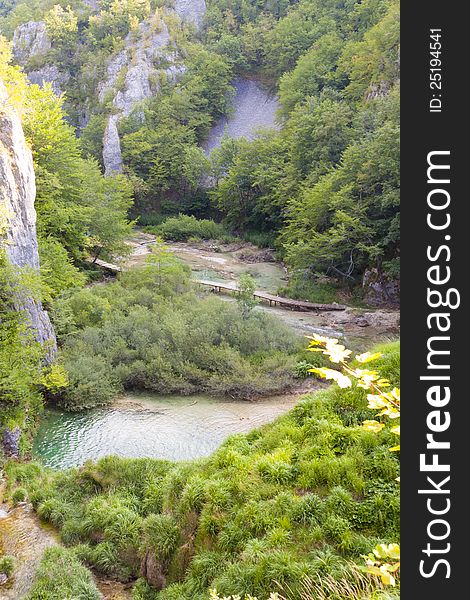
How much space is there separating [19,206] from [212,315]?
734 cm

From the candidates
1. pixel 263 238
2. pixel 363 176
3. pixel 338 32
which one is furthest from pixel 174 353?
pixel 338 32

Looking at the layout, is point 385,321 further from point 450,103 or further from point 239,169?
point 239,169

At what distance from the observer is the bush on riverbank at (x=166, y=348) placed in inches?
563

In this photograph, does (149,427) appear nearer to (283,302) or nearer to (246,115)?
(283,302)

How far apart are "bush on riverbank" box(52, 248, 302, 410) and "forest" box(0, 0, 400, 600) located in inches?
3.1

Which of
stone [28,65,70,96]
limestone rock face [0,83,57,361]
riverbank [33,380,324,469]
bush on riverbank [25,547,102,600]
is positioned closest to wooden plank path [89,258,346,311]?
riverbank [33,380,324,469]

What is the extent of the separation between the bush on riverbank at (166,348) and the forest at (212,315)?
A: 8 centimetres

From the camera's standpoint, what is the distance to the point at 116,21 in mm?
53312

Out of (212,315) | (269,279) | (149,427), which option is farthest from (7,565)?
(269,279)

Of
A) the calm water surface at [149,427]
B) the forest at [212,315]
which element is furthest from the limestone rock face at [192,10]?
the calm water surface at [149,427]

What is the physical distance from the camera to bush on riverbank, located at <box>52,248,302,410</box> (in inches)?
563

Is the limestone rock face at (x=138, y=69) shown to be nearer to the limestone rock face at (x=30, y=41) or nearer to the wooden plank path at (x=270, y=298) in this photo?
the limestone rock face at (x=30, y=41)

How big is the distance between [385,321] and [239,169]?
845 inches

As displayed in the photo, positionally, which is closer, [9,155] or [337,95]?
[9,155]
